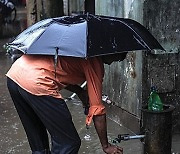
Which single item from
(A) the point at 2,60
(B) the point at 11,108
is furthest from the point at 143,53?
(A) the point at 2,60

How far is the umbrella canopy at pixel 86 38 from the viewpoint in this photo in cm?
297

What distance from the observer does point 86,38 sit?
2.99 metres

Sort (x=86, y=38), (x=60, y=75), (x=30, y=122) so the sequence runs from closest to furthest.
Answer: (x=86, y=38), (x=60, y=75), (x=30, y=122)

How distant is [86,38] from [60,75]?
0.34 metres

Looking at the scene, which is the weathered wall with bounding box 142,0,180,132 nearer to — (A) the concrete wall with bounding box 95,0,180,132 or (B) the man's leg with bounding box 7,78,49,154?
(A) the concrete wall with bounding box 95,0,180,132

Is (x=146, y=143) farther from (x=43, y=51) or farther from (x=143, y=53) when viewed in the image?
(x=43, y=51)

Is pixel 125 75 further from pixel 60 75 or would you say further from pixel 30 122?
pixel 60 75

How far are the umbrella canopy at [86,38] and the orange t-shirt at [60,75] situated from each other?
0.38 ft

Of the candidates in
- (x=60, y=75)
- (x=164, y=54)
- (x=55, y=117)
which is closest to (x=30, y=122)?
(x=55, y=117)

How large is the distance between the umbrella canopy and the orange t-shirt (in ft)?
0.38

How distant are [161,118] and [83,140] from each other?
Answer: 1.29m

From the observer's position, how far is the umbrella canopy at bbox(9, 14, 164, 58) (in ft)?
9.76

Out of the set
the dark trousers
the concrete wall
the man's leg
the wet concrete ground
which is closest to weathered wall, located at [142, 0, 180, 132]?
the concrete wall

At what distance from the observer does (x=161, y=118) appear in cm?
427
